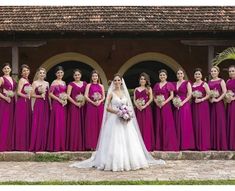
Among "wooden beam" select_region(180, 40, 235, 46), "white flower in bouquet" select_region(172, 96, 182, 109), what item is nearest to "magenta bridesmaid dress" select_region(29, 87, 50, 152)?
"white flower in bouquet" select_region(172, 96, 182, 109)

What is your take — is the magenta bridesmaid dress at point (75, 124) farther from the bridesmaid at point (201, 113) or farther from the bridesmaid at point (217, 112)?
the bridesmaid at point (217, 112)

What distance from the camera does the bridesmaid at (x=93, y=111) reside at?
10977 mm

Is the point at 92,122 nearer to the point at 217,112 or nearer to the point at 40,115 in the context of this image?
the point at 40,115

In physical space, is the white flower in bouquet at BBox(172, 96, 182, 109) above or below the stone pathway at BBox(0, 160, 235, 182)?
above

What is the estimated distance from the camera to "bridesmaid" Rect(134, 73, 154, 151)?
1107cm

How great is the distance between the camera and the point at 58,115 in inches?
432

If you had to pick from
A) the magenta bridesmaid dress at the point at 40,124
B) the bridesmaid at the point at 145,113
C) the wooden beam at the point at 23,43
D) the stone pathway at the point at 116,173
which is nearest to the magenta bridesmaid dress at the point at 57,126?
the magenta bridesmaid dress at the point at 40,124

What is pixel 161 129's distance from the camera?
11.2m

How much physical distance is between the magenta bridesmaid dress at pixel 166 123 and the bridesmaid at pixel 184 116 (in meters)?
0.13

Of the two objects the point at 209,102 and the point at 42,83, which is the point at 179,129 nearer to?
the point at 209,102

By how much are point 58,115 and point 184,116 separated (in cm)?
262

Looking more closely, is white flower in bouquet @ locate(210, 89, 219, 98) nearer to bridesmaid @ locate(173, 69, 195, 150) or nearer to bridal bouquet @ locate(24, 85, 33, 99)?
bridesmaid @ locate(173, 69, 195, 150)

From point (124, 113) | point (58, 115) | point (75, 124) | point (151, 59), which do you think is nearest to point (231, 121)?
point (124, 113)

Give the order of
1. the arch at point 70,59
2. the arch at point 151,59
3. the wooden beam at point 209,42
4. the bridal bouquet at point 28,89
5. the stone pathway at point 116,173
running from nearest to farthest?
1. the stone pathway at point 116,173
2. the bridal bouquet at point 28,89
3. the wooden beam at point 209,42
4. the arch at point 70,59
5. the arch at point 151,59
